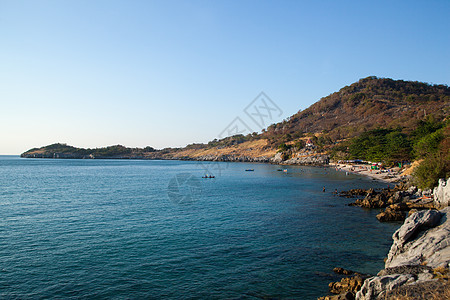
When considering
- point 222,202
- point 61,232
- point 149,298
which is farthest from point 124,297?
point 222,202

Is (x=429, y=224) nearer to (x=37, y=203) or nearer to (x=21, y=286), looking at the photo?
(x=21, y=286)

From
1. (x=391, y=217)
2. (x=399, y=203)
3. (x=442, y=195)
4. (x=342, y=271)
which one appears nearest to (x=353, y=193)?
(x=399, y=203)

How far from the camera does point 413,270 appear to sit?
14.4 metres

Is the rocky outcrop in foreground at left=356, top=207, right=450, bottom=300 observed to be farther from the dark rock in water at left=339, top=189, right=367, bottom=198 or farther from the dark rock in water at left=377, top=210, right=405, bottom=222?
the dark rock in water at left=339, top=189, right=367, bottom=198

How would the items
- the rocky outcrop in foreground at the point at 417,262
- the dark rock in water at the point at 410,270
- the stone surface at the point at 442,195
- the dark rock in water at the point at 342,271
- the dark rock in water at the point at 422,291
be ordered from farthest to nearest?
the stone surface at the point at 442,195 → the dark rock in water at the point at 342,271 → the dark rock in water at the point at 410,270 → the rocky outcrop in foreground at the point at 417,262 → the dark rock in water at the point at 422,291

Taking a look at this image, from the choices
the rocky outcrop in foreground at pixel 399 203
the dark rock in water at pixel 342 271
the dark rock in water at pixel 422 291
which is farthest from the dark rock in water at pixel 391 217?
the dark rock in water at pixel 422 291

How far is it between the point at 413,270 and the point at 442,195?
886 inches

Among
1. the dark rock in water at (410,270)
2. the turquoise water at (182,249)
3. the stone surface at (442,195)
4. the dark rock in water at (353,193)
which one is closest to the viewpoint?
the dark rock in water at (410,270)

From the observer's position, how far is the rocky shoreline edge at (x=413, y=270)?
38.9ft

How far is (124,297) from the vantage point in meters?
15.5

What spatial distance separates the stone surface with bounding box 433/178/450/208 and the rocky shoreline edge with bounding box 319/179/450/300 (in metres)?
12.8

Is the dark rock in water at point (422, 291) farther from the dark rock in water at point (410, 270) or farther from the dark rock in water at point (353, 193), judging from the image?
the dark rock in water at point (353, 193)

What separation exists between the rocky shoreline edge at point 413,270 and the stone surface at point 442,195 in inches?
504

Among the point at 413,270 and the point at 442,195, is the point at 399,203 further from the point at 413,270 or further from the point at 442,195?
the point at 413,270
